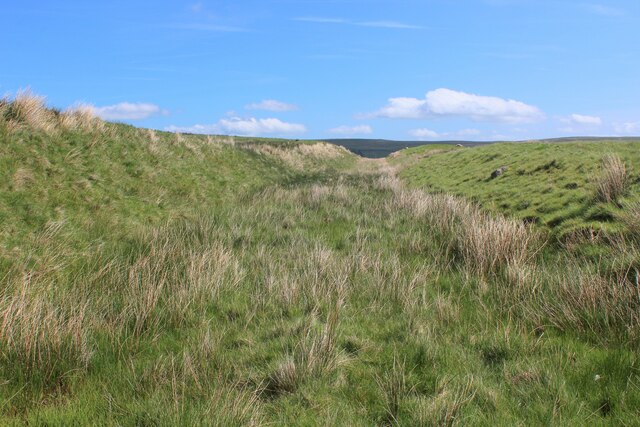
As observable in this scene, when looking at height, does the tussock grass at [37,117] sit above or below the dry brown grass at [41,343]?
above

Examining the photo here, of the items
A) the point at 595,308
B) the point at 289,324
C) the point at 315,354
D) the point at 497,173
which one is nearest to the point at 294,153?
the point at 497,173

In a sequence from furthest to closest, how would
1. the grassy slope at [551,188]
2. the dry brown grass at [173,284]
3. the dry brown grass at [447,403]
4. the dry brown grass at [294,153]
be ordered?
the dry brown grass at [294,153]
the grassy slope at [551,188]
the dry brown grass at [173,284]
the dry brown grass at [447,403]

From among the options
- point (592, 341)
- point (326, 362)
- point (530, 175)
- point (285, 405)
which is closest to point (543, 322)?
point (592, 341)

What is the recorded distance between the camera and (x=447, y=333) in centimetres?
464

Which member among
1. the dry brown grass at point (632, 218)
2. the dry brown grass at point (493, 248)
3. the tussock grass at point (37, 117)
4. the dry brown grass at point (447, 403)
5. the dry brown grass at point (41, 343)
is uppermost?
the tussock grass at point (37, 117)

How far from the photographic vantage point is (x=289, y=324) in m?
4.73

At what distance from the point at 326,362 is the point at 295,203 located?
32.9 ft

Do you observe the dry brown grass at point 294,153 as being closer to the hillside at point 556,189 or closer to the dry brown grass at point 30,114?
the hillside at point 556,189

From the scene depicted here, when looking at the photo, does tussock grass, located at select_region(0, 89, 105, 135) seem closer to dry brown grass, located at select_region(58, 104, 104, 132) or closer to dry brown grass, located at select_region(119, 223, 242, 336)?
dry brown grass, located at select_region(58, 104, 104, 132)

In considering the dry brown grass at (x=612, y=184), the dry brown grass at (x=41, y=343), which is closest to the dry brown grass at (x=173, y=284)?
the dry brown grass at (x=41, y=343)

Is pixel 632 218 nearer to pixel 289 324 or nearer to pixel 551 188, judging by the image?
pixel 551 188

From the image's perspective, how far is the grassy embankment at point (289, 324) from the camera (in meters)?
3.25

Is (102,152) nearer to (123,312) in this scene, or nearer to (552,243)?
(123,312)

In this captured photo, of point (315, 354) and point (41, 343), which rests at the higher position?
point (41, 343)
